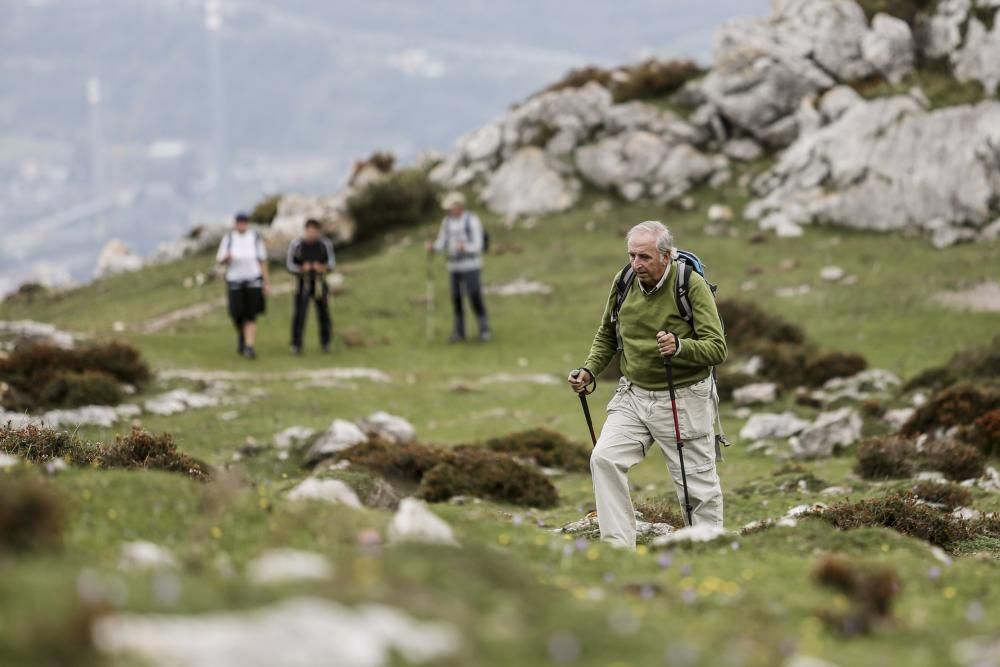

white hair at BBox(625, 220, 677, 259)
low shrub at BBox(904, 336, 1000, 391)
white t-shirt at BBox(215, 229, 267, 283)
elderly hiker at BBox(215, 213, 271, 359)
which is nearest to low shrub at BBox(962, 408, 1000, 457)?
low shrub at BBox(904, 336, 1000, 391)

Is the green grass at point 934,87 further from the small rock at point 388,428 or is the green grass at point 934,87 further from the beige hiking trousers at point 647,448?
the beige hiking trousers at point 647,448

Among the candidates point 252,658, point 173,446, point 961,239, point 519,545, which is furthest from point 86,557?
point 961,239

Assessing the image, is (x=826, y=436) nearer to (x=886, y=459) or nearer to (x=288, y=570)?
(x=886, y=459)

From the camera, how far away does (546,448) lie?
→ 19078mm

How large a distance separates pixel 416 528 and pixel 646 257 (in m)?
3.79

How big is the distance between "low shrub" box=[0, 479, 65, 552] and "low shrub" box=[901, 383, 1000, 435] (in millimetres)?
15458

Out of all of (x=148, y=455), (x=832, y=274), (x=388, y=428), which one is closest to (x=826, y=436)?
(x=388, y=428)

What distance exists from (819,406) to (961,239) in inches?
615

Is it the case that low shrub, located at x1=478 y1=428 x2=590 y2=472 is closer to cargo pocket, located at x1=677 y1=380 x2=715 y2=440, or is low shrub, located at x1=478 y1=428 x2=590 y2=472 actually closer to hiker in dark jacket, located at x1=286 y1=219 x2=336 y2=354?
cargo pocket, located at x1=677 y1=380 x2=715 y2=440

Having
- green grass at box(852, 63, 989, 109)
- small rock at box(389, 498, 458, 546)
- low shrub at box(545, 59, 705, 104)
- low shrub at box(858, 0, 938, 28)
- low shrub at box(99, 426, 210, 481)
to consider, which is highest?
low shrub at box(858, 0, 938, 28)

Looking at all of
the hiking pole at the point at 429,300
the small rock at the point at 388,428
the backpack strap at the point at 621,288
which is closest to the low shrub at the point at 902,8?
the hiking pole at the point at 429,300

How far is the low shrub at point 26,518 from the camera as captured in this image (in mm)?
5211

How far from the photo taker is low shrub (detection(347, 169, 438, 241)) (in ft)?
140

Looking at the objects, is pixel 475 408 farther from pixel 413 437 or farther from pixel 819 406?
pixel 819 406
